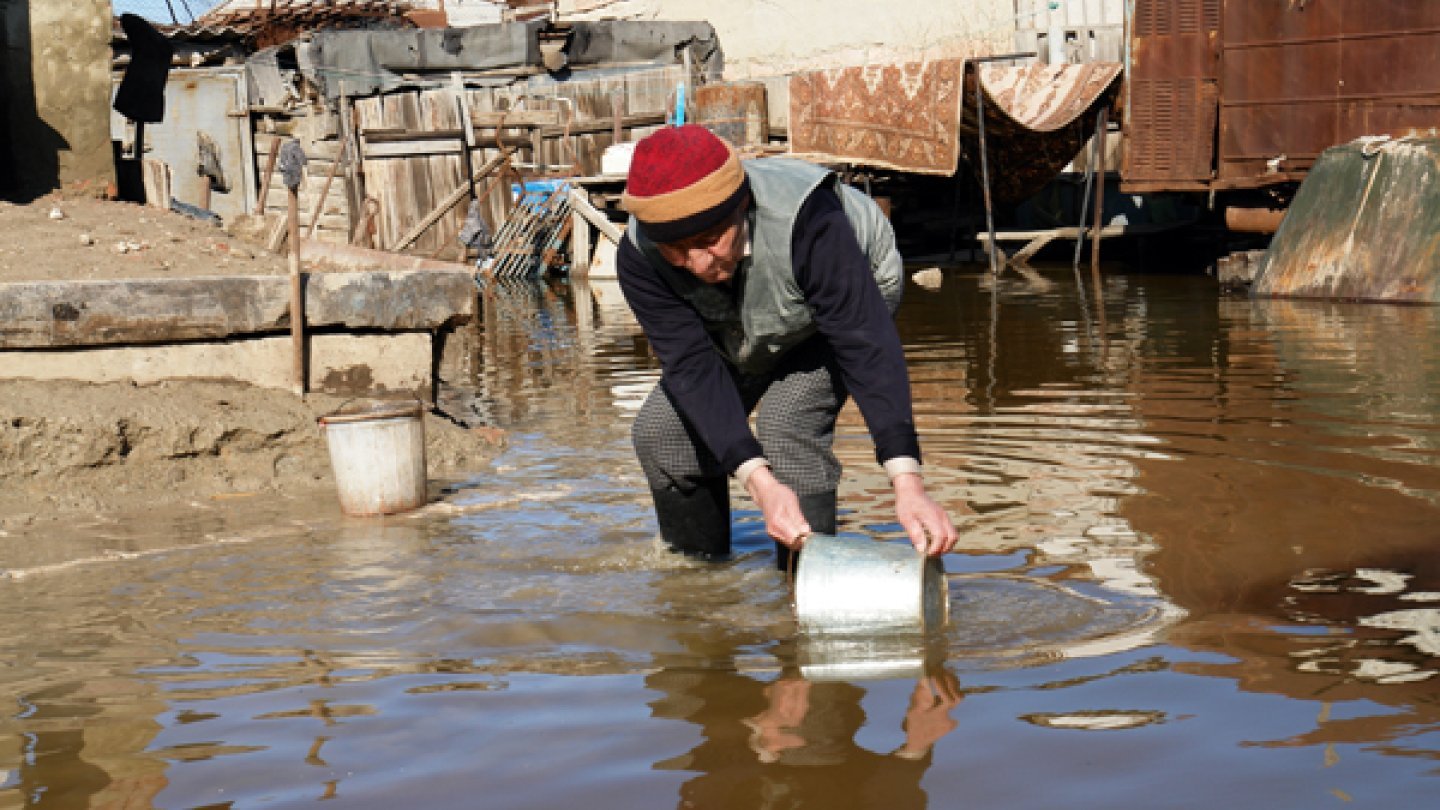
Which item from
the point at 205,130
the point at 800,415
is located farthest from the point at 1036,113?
the point at 205,130

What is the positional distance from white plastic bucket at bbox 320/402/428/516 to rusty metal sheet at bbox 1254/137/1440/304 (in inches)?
360

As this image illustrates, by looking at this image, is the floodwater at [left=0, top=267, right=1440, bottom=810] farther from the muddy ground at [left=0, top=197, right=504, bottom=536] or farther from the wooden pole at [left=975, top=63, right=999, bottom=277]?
the wooden pole at [left=975, top=63, right=999, bottom=277]

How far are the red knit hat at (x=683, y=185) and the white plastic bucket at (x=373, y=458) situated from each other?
2.37m

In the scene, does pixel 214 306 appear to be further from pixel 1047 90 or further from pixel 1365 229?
pixel 1047 90

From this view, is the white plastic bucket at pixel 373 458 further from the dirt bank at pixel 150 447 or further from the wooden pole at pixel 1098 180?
the wooden pole at pixel 1098 180

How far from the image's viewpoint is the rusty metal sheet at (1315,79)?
14.2m

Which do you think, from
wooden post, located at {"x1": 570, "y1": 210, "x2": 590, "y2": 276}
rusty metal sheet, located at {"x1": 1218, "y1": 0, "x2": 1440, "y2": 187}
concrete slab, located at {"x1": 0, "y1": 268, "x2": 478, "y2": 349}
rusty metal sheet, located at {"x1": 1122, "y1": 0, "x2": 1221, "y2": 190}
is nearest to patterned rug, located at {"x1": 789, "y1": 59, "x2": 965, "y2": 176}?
rusty metal sheet, located at {"x1": 1122, "y1": 0, "x2": 1221, "y2": 190}

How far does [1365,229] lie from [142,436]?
1025 cm

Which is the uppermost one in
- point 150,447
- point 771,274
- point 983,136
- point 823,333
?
point 983,136

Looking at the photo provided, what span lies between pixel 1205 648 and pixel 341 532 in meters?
3.02

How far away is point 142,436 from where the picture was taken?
6047 mm

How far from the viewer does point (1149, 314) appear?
12.4m

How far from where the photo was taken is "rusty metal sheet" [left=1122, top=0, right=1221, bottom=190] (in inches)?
626

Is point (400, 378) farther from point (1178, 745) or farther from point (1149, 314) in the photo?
point (1149, 314)
